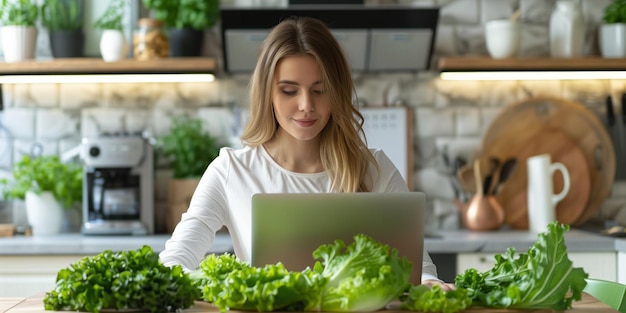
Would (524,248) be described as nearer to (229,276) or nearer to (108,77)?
(108,77)

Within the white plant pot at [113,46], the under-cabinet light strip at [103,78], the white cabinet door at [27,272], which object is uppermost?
the white plant pot at [113,46]

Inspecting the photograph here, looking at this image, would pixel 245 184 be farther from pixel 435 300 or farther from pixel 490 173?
pixel 490 173

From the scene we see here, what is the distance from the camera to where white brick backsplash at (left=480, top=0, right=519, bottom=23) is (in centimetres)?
422

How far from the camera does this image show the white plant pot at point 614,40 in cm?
402

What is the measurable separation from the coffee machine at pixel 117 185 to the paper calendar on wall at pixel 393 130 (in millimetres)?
999

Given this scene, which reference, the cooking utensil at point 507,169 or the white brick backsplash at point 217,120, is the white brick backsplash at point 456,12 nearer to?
the cooking utensil at point 507,169

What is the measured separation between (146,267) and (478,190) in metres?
2.68

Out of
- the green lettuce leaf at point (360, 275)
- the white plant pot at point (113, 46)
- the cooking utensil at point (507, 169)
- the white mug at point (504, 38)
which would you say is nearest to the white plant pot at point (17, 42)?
the white plant pot at point (113, 46)

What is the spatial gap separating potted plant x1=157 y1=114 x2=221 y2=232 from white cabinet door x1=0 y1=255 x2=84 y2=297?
1.75ft

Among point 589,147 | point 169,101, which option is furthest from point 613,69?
point 169,101

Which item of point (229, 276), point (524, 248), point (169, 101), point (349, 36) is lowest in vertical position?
point (524, 248)

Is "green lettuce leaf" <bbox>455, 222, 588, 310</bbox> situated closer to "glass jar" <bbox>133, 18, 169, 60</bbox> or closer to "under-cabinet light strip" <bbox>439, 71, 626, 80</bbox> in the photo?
"under-cabinet light strip" <bbox>439, 71, 626, 80</bbox>

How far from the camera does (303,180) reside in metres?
2.34

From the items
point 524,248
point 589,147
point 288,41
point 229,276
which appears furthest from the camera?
point 589,147
